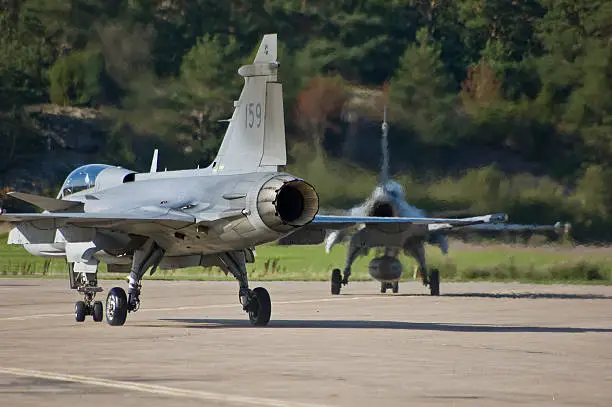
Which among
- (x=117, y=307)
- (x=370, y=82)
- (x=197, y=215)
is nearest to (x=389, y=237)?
(x=117, y=307)

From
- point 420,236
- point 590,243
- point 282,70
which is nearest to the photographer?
point 420,236

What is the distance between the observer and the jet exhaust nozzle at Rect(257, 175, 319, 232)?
60.4 ft

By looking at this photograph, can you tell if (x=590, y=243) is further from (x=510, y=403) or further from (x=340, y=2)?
(x=340, y=2)

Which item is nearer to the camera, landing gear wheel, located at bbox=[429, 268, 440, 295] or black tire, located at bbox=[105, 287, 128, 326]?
black tire, located at bbox=[105, 287, 128, 326]

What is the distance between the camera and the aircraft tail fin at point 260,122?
19500 mm

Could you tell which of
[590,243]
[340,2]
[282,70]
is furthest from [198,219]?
[340,2]

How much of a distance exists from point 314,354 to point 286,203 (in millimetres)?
3511

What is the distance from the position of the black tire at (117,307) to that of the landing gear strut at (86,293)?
0.86 m

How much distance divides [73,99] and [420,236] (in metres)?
23.4

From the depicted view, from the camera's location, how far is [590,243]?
37.6 m

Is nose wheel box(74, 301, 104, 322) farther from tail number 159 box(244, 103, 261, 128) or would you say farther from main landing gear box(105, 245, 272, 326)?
tail number 159 box(244, 103, 261, 128)

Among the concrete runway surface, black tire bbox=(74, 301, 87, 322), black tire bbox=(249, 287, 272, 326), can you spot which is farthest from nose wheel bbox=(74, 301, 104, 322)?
black tire bbox=(249, 287, 272, 326)

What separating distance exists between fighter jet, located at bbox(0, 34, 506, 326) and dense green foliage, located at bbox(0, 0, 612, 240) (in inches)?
574

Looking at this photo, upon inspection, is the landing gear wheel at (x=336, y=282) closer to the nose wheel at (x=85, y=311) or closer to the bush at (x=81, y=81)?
the nose wheel at (x=85, y=311)
